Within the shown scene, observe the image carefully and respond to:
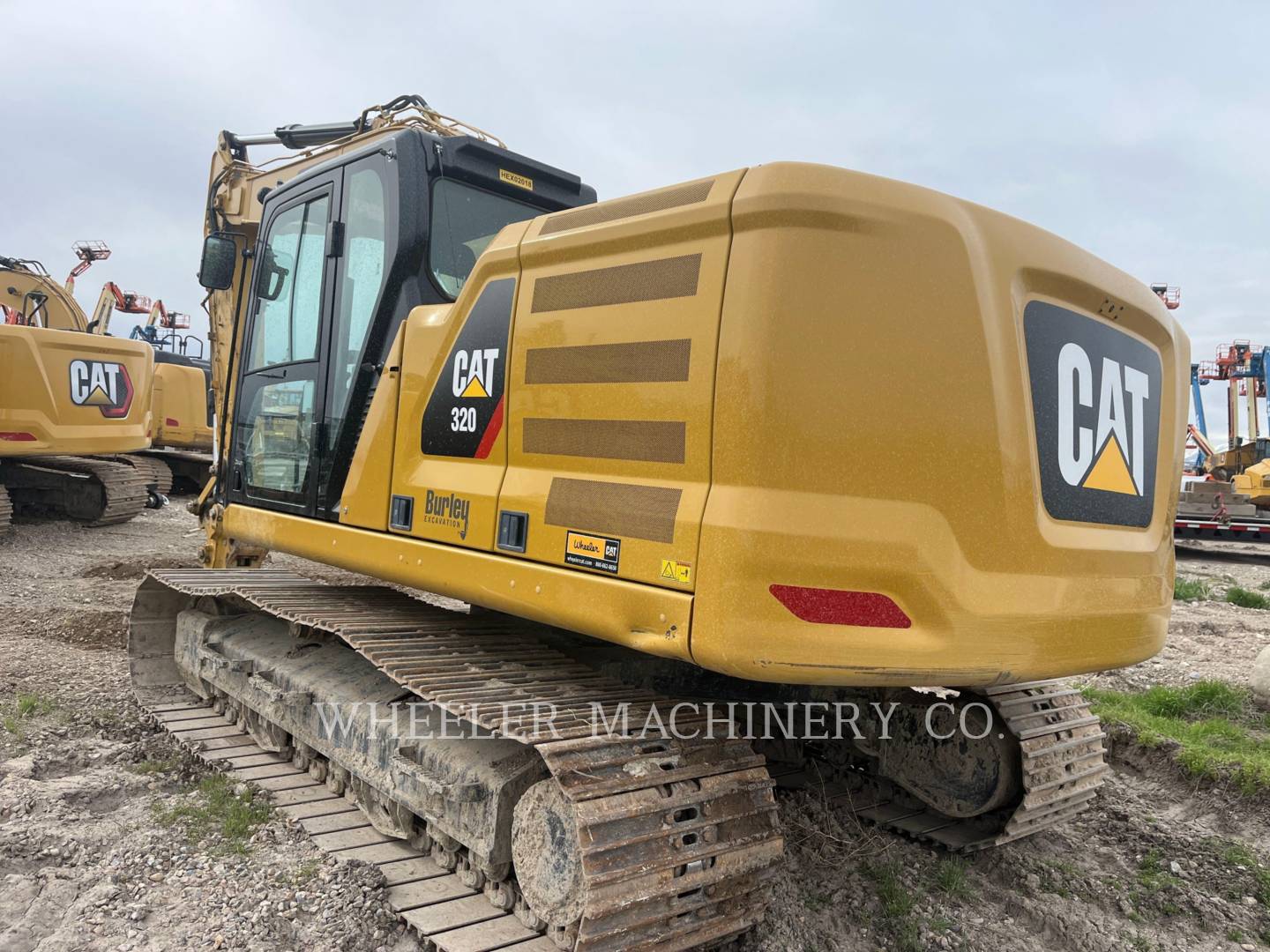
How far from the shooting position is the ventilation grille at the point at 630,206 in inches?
96.3

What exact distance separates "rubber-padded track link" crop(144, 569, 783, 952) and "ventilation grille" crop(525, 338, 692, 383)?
3.01 feet

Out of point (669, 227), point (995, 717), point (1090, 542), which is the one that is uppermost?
point (669, 227)

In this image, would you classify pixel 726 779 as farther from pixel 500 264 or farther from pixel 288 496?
pixel 288 496

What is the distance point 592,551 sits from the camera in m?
2.51

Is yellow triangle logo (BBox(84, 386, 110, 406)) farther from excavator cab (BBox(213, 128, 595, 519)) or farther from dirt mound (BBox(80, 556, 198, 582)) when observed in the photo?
excavator cab (BBox(213, 128, 595, 519))

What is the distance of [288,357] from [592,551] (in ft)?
7.57

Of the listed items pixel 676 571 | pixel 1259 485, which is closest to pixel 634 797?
pixel 676 571

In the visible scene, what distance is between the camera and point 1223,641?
23.9ft

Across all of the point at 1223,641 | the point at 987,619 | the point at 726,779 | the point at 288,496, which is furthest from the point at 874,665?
the point at 1223,641

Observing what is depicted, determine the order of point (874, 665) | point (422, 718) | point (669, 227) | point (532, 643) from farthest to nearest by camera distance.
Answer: point (532, 643) → point (422, 718) → point (669, 227) → point (874, 665)

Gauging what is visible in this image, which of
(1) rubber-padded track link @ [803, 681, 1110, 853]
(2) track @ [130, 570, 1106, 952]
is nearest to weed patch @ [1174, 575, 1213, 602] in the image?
(1) rubber-padded track link @ [803, 681, 1110, 853]

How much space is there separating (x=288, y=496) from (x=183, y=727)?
126 centimetres

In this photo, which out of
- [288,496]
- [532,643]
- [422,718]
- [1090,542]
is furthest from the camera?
[288,496]

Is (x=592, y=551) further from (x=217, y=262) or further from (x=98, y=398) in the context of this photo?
(x=98, y=398)
